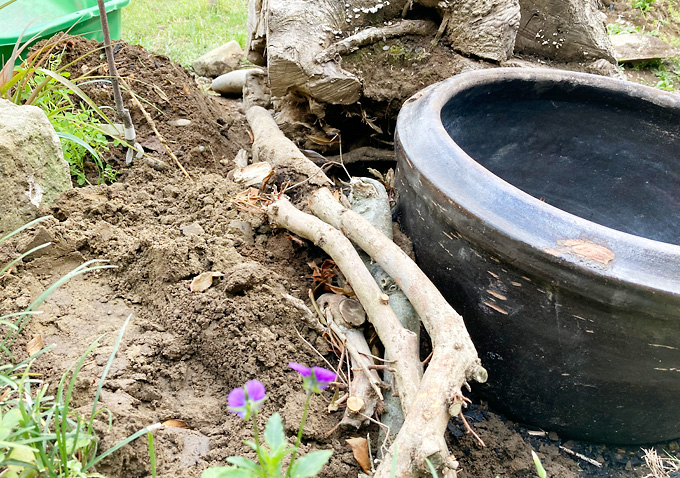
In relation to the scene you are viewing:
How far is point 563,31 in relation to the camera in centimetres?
262

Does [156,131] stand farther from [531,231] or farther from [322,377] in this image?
[322,377]

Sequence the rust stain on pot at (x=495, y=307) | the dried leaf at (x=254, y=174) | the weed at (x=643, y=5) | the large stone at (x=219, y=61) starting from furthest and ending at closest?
the weed at (x=643, y=5) < the large stone at (x=219, y=61) < the dried leaf at (x=254, y=174) < the rust stain on pot at (x=495, y=307)

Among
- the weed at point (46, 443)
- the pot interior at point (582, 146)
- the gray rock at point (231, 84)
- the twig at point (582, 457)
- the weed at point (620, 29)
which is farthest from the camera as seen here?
the weed at point (620, 29)

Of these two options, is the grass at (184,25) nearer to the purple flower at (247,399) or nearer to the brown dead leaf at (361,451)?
the brown dead leaf at (361,451)

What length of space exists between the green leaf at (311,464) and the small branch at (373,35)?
5.84ft

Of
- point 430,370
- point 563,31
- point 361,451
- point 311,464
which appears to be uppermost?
point 563,31

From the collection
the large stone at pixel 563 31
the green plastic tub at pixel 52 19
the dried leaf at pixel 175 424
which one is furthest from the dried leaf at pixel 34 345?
the large stone at pixel 563 31

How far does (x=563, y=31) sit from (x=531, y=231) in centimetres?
180

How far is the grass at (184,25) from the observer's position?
14.6 feet

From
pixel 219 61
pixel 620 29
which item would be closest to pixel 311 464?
pixel 219 61

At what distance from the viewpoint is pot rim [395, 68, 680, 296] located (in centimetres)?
118

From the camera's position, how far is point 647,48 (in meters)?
4.39

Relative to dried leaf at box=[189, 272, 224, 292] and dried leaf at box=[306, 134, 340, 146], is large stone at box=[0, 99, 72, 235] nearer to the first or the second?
dried leaf at box=[189, 272, 224, 292]

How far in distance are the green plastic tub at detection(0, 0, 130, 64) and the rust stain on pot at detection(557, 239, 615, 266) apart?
2813mm
